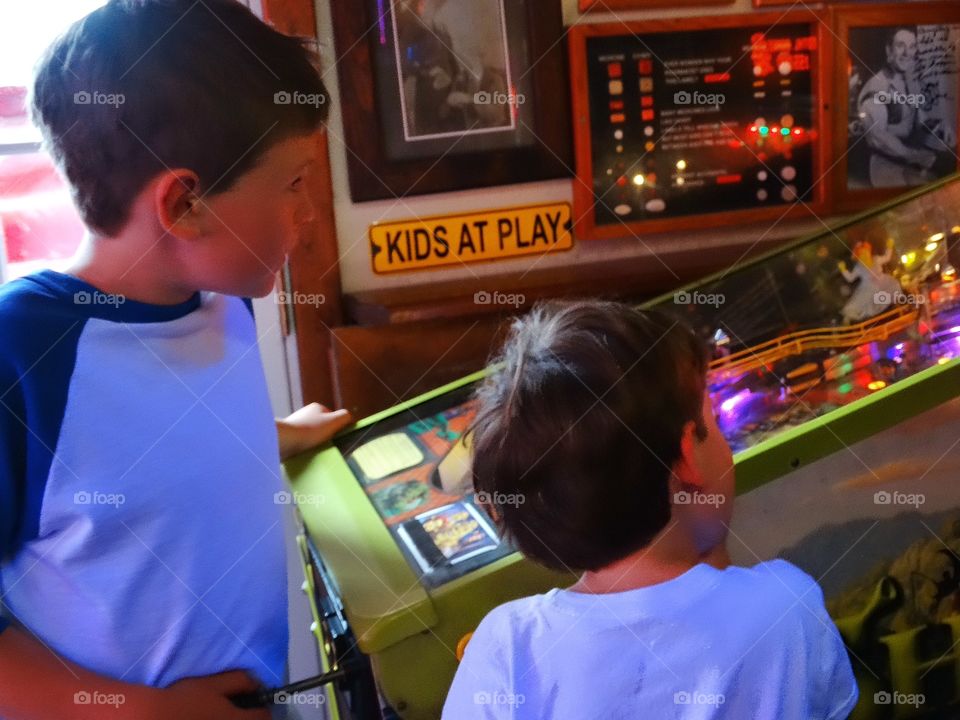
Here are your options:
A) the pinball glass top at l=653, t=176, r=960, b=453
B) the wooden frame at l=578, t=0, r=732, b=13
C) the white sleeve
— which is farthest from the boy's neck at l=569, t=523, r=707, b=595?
the wooden frame at l=578, t=0, r=732, b=13

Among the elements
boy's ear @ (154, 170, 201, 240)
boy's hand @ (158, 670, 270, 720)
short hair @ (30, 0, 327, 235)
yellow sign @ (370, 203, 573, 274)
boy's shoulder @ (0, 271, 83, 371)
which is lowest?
boy's hand @ (158, 670, 270, 720)

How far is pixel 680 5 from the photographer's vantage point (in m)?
1.63

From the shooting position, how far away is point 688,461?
2.65 feet

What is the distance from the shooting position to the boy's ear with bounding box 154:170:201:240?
2.90 ft

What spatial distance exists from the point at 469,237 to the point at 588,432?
0.92 meters


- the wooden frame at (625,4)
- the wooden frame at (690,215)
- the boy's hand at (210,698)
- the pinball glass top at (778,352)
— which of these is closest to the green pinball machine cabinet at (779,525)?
the pinball glass top at (778,352)

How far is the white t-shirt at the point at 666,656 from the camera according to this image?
28.7 inches

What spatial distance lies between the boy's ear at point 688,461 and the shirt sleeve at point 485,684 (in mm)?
208

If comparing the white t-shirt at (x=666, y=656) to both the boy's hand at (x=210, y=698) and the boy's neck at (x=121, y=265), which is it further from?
the boy's neck at (x=121, y=265)

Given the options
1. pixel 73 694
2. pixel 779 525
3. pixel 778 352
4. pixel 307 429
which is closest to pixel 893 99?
pixel 778 352

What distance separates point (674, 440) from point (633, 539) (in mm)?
95

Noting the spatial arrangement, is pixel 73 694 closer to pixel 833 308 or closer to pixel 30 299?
pixel 30 299

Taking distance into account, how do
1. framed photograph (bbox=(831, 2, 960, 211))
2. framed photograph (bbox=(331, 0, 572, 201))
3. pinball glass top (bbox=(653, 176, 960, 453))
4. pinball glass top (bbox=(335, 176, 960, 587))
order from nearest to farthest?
pinball glass top (bbox=(335, 176, 960, 587)) → pinball glass top (bbox=(653, 176, 960, 453)) → framed photograph (bbox=(331, 0, 572, 201)) → framed photograph (bbox=(831, 2, 960, 211))

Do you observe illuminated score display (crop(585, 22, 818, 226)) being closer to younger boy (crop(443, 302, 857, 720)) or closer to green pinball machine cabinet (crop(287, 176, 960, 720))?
green pinball machine cabinet (crop(287, 176, 960, 720))
